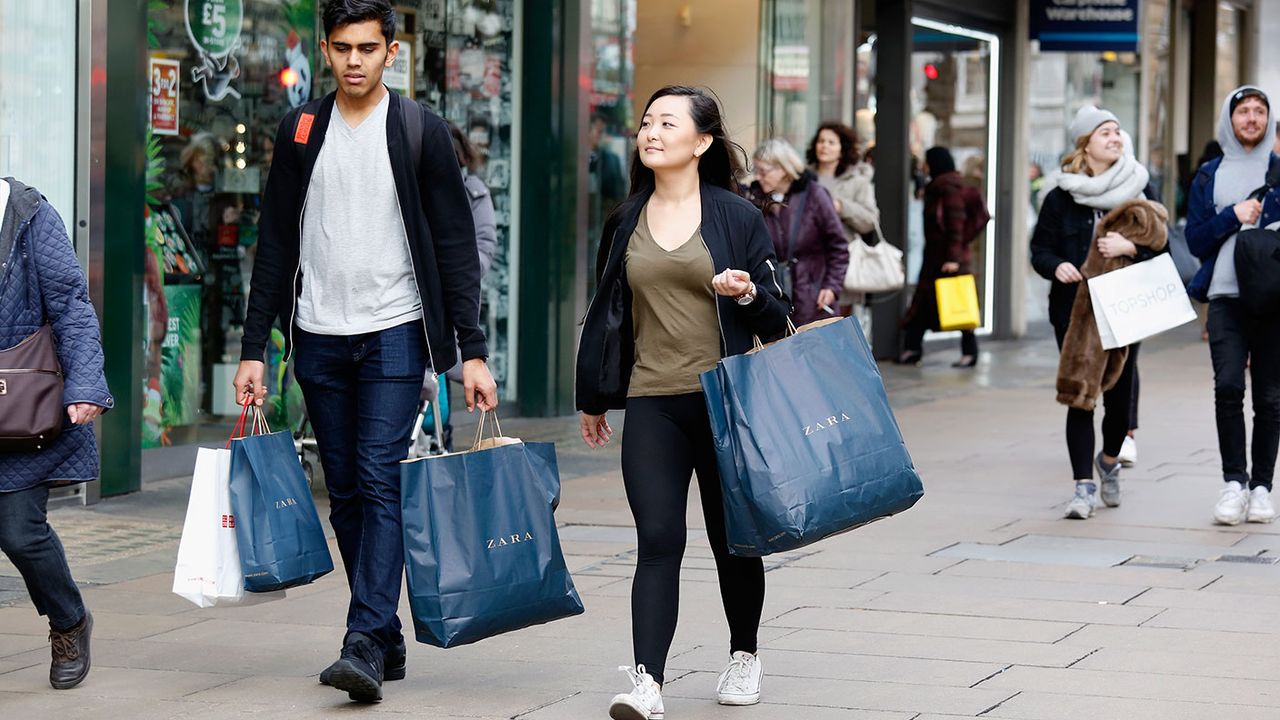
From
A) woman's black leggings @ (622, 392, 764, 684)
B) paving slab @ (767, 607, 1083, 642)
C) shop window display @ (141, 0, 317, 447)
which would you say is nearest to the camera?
woman's black leggings @ (622, 392, 764, 684)

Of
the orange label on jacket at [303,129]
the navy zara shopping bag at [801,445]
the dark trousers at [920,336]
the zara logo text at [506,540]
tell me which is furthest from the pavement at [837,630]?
the dark trousers at [920,336]

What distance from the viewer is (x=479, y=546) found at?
17.1 feet

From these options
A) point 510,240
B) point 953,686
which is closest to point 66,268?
point 953,686

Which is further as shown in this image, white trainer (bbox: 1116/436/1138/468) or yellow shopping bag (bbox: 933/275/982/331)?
yellow shopping bag (bbox: 933/275/982/331)

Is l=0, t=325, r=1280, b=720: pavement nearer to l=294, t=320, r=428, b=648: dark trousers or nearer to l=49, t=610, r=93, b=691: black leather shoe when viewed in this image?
l=49, t=610, r=93, b=691: black leather shoe

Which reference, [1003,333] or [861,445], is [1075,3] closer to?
[1003,333]

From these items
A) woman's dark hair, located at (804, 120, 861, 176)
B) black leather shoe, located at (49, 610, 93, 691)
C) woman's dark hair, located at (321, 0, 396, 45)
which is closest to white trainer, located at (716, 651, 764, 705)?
black leather shoe, located at (49, 610, 93, 691)

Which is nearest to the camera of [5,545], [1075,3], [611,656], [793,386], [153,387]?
[793,386]

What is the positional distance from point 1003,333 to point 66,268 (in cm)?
1626

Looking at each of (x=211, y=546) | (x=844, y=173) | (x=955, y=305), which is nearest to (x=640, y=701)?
(x=211, y=546)

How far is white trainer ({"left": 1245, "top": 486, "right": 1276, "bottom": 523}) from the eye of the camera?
876 cm

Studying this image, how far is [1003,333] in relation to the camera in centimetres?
2089

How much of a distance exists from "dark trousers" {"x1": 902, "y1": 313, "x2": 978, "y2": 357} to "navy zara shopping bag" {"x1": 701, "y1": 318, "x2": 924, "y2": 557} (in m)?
12.3

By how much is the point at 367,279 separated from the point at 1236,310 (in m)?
4.57
